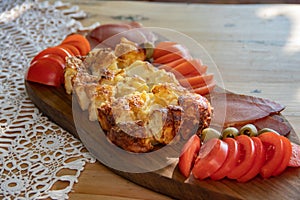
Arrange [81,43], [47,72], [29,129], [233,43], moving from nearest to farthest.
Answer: [29,129]
[47,72]
[81,43]
[233,43]

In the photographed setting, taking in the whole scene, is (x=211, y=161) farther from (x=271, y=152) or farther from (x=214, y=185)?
(x=271, y=152)

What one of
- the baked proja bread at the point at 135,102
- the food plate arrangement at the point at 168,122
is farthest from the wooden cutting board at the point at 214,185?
the baked proja bread at the point at 135,102

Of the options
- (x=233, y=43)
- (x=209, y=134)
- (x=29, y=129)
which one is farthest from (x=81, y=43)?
(x=209, y=134)

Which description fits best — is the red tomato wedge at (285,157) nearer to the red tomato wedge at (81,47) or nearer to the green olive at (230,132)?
the green olive at (230,132)

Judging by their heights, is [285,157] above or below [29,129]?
above

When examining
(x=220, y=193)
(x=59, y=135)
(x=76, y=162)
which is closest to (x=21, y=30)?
(x=59, y=135)

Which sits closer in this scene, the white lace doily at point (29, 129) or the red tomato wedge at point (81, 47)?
the white lace doily at point (29, 129)
